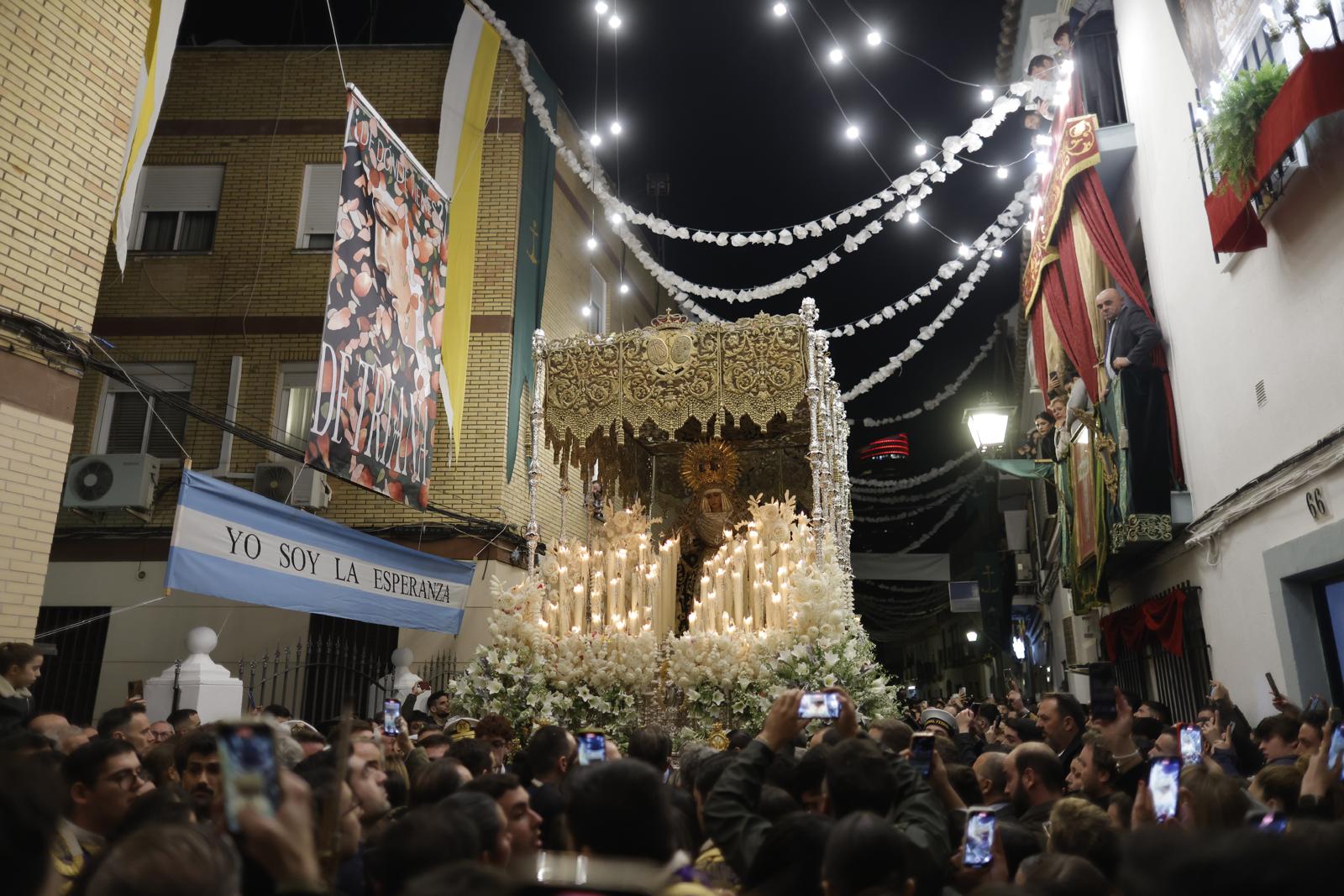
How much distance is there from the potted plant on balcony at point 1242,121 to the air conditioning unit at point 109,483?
40.5ft

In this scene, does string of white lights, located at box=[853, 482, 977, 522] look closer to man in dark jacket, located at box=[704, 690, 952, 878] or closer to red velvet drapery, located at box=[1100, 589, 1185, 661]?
red velvet drapery, located at box=[1100, 589, 1185, 661]

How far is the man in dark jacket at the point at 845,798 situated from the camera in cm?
315

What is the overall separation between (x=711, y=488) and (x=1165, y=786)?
9.67 metres

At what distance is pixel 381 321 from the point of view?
1063 cm

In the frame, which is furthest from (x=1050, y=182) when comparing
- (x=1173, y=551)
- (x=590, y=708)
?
(x=590, y=708)

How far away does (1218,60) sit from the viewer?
738 cm

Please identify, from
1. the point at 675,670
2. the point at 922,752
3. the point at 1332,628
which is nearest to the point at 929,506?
the point at 675,670

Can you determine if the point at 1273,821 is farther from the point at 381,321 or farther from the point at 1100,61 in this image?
the point at 1100,61

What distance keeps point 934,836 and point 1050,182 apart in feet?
35.4

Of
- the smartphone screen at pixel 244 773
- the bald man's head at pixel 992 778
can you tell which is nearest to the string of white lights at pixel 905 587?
the bald man's head at pixel 992 778

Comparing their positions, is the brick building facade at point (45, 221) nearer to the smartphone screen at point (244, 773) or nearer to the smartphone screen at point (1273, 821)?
the smartphone screen at point (244, 773)

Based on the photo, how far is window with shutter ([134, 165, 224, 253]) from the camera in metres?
14.9

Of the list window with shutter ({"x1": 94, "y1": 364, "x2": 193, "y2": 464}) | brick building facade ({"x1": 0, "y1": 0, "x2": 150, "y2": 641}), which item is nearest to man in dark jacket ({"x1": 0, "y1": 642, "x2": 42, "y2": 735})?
brick building facade ({"x1": 0, "y1": 0, "x2": 150, "y2": 641})

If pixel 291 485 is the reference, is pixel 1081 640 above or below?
below
